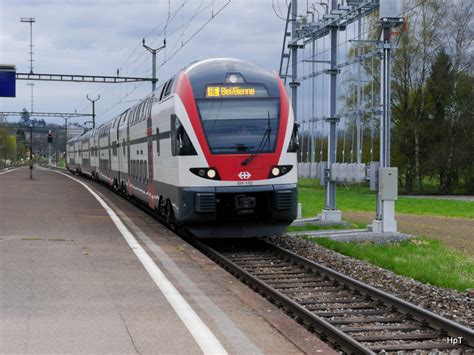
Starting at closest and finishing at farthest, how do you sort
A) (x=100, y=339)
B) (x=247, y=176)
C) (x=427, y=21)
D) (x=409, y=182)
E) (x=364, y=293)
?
(x=100, y=339), (x=364, y=293), (x=247, y=176), (x=427, y=21), (x=409, y=182)

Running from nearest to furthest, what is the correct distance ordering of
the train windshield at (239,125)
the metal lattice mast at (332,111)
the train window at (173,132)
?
the train windshield at (239,125) → the train window at (173,132) → the metal lattice mast at (332,111)

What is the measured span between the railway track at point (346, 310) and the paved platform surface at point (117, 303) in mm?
397

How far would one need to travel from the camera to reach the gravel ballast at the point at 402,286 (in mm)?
8360

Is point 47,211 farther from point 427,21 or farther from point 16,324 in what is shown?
point 427,21

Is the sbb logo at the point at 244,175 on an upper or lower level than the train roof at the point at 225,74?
lower

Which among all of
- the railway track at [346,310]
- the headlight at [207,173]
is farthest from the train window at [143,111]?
the railway track at [346,310]

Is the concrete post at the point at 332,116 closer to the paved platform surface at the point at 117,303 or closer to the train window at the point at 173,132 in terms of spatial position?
the train window at the point at 173,132

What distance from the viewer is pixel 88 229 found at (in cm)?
1475

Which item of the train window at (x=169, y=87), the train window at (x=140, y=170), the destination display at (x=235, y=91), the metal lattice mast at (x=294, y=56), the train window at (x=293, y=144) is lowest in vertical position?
the train window at (x=140, y=170)

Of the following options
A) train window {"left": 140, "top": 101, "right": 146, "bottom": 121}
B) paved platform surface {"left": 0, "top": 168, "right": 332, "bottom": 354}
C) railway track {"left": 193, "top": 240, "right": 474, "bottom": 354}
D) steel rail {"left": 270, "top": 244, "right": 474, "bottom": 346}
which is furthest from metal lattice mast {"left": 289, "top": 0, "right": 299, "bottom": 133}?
steel rail {"left": 270, "top": 244, "right": 474, "bottom": 346}

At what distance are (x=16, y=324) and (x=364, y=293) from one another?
14.6 ft

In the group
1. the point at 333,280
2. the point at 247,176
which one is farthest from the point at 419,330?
the point at 247,176

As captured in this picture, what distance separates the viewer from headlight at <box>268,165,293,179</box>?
12938 millimetres

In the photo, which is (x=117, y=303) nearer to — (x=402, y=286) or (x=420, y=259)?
(x=402, y=286)
